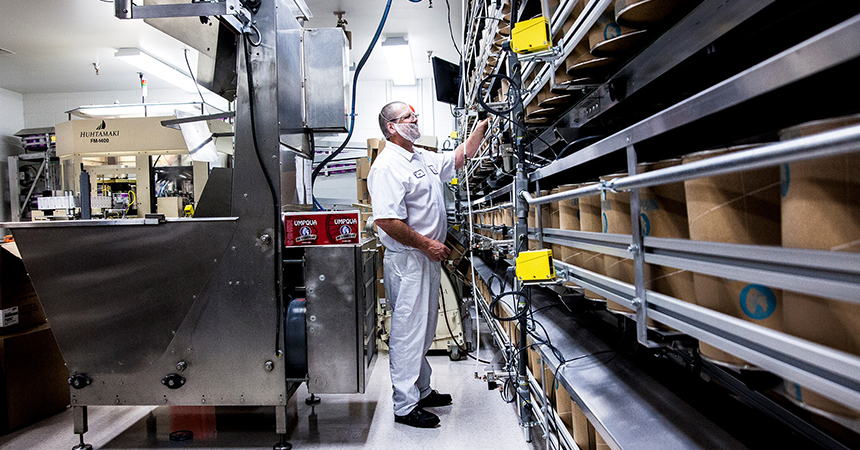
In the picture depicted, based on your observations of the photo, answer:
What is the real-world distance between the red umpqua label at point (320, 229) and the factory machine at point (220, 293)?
0.08ft

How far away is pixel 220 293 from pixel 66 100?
693cm

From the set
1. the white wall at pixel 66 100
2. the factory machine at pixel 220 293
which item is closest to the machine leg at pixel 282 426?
the factory machine at pixel 220 293

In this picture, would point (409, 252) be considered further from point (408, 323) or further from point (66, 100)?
point (66, 100)

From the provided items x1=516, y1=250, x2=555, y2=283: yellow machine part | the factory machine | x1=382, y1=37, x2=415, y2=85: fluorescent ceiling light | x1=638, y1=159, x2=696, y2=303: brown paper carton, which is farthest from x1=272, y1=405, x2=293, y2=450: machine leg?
x1=382, y1=37, x2=415, y2=85: fluorescent ceiling light

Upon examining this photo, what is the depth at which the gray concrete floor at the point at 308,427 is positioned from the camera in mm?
2092

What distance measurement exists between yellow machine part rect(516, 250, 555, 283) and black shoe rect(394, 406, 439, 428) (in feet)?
4.19

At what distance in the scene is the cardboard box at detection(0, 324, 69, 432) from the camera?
7.47 ft

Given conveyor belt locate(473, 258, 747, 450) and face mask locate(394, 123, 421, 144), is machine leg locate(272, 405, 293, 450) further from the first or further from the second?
face mask locate(394, 123, 421, 144)

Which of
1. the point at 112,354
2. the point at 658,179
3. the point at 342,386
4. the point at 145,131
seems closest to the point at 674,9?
the point at 658,179

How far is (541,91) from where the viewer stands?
5.06ft

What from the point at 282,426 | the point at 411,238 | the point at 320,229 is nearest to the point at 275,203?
the point at 320,229

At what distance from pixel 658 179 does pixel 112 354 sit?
236 cm

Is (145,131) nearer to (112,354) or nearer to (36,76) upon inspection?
(112,354)

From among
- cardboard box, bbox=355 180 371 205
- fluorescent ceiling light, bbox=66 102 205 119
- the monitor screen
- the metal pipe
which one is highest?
fluorescent ceiling light, bbox=66 102 205 119
